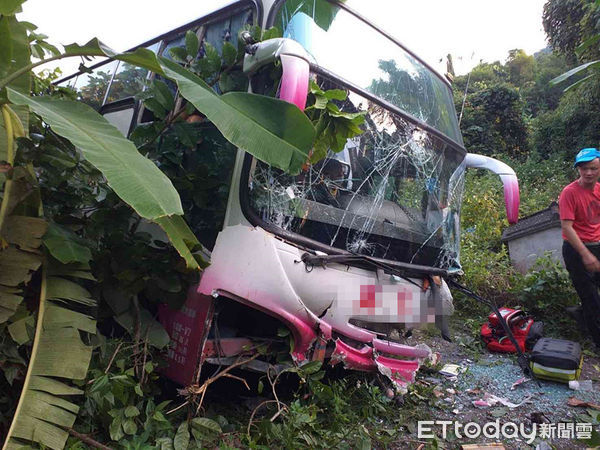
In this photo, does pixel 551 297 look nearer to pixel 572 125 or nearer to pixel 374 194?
pixel 374 194

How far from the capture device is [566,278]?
491 cm

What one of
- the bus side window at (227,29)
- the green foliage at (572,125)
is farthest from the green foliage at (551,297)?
the green foliage at (572,125)

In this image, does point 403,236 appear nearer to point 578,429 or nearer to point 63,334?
Answer: point 578,429

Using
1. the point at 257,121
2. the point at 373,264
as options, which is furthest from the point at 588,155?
the point at 257,121

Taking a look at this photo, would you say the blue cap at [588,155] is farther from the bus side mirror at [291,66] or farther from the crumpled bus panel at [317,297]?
the bus side mirror at [291,66]

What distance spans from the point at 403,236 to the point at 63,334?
1.98m

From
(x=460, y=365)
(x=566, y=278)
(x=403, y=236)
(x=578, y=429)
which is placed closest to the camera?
(x=578, y=429)

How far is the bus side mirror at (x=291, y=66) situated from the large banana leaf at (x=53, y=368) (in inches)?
54.0

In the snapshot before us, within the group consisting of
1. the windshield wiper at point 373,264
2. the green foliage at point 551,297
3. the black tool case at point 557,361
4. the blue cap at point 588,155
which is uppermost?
the blue cap at point 588,155

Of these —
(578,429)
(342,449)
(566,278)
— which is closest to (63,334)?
(342,449)

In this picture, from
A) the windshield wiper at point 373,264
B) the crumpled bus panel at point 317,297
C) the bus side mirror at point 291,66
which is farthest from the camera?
the windshield wiper at point 373,264

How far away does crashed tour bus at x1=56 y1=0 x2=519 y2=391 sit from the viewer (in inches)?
91.4

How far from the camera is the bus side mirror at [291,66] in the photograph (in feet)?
6.59

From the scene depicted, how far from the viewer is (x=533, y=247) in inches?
249
